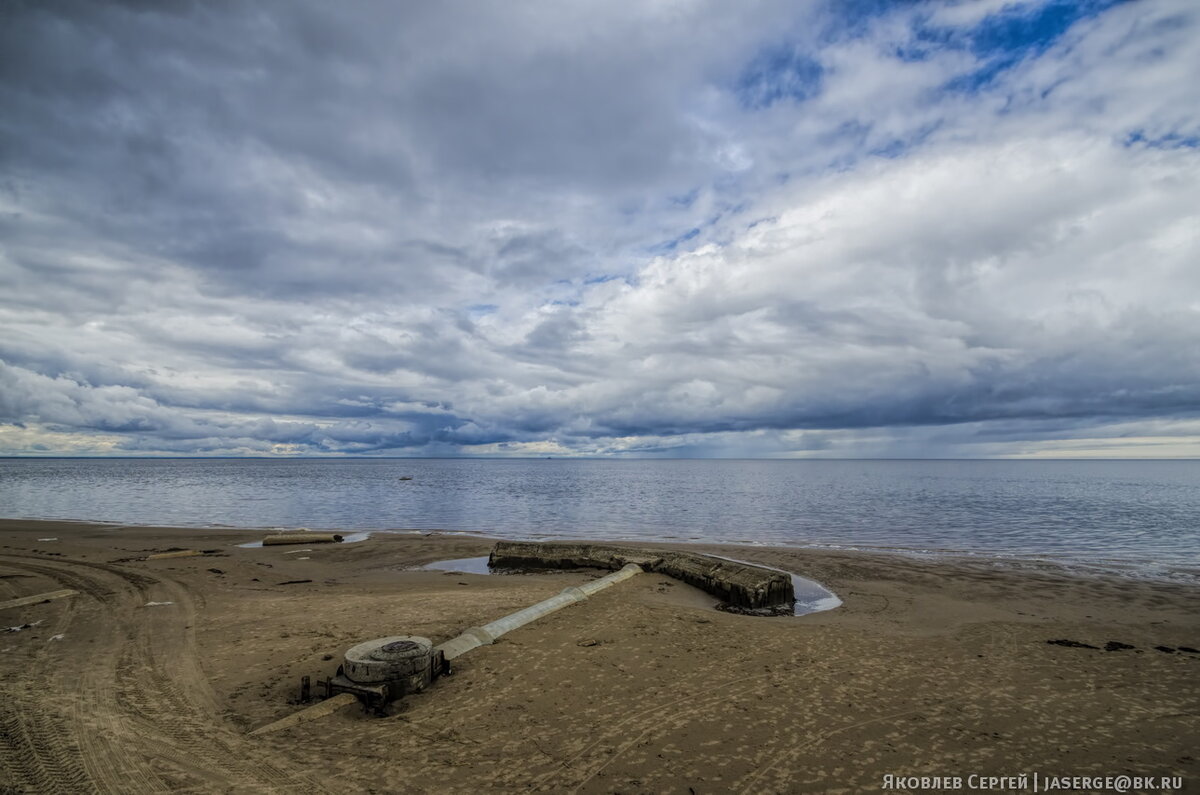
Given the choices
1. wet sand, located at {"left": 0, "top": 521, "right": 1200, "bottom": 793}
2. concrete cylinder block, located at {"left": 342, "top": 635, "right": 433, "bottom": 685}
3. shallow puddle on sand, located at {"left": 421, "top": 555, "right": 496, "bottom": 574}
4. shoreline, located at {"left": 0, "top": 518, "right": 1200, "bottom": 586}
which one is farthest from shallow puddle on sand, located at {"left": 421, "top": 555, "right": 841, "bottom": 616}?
concrete cylinder block, located at {"left": 342, "top": 635, "right": 433, "bottom": 685}

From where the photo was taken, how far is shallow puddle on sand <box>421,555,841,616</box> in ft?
48.2

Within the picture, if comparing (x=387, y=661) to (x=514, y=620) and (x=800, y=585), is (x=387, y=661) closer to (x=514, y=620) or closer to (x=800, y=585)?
(x=514, y=620)

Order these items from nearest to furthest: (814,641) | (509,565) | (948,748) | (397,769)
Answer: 1. (397,769)
2. (948,748)
3. (814,641)
4. (509,565)

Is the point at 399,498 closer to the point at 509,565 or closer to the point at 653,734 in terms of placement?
the point at 509,565

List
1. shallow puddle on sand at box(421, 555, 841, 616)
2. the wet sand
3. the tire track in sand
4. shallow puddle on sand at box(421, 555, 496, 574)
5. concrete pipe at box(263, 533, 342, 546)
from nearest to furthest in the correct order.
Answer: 1. the tire track in sand
2. the wet sand
3. shallow puddle on sand at box(421, 555, 841, 616)
4. shallow puddle on sand at box(421, 555, 496, 574)
5. concrete pipe at box(263, 533, 342, 546)

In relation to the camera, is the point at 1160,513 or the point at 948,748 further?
the point at 1160,513

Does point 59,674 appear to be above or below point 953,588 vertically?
above

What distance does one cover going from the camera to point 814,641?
1071 centimetres

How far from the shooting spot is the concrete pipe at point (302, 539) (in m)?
24.1

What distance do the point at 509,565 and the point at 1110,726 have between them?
1630 centimetres

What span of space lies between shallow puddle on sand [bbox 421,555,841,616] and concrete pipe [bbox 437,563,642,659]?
17.0ft

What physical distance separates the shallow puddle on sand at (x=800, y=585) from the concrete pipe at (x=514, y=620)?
518 centimetres

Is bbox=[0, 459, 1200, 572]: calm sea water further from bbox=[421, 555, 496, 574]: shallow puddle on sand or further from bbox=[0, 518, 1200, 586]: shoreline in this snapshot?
bbox=[421, 555, 496, 574]: shallow puddle on sand

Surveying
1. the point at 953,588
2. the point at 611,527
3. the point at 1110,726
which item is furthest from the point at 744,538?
the point at 1110,726
